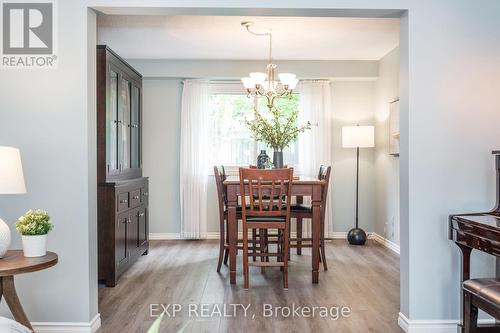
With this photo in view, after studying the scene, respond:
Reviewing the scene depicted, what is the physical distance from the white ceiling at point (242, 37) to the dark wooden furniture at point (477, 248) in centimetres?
234

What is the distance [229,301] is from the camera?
3.45 metres

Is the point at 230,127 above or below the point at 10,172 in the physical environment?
above

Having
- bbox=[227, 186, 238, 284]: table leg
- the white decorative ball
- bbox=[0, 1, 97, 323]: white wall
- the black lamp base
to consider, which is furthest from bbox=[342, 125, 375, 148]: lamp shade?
the white decorative ball

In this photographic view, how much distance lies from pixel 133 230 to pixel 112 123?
3.69 feet

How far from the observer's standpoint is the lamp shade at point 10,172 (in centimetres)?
231

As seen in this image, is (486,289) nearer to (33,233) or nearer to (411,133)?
(411,133)

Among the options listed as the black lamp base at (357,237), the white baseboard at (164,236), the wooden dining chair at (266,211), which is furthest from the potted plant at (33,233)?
the black lamp base at (357,237)

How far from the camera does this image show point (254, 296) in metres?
3.60

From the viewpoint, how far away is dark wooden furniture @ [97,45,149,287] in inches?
150

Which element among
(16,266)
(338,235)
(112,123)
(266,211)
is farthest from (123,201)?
(338,235)

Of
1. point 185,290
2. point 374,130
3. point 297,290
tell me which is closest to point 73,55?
point 185,290

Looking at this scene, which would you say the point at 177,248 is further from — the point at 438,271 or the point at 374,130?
the point at 438,271

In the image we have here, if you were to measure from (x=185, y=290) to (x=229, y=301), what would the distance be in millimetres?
492

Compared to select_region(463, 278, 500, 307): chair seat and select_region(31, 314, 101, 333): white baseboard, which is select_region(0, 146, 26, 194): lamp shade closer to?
select_region(31, 314, 101, 333): white baseboard
